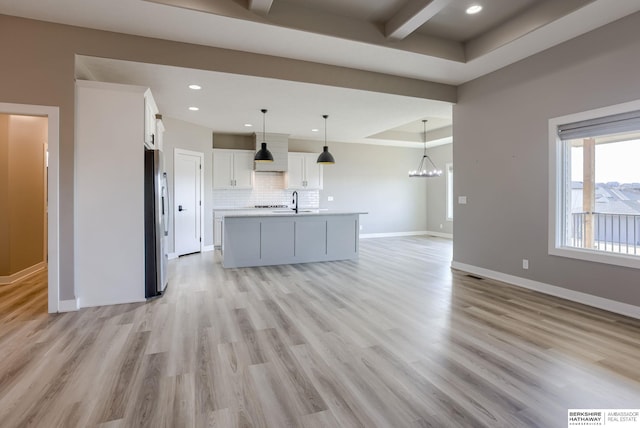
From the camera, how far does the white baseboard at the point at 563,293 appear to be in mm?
3321

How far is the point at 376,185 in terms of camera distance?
10.0m

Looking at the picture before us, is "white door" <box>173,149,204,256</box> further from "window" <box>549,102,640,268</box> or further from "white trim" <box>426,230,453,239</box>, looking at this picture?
"white trim" <box>426,230,453,239</box>

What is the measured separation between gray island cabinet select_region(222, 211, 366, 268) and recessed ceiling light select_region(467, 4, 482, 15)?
3.65m

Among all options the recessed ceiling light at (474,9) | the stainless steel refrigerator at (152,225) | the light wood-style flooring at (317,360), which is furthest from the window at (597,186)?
the stainless steel refrigerator at (152,225)

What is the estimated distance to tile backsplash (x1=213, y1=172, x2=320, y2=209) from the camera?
27.1ft

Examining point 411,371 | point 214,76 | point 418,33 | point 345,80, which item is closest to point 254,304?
point 411,371

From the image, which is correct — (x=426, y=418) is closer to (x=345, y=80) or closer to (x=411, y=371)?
(x=411, y=371)

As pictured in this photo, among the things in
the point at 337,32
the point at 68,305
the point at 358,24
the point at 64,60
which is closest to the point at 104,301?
the point at 68,305

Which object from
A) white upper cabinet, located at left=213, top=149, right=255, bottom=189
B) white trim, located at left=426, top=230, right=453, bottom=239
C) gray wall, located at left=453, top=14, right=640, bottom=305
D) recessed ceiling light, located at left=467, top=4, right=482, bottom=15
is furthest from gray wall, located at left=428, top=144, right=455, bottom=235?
recessed ceiling light, located at left=467, top=4, right=482, bottom=15

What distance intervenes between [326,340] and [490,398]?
4.10 ft

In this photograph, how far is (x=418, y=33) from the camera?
410 cm

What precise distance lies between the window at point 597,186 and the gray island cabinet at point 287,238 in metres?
3.29

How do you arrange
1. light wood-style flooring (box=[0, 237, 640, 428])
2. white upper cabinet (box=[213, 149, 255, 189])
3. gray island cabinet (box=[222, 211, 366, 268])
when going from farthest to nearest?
white upper cabinet (box=[213, 149, 255, 189]), gray island cabinet (box=[222, 211, 366, 268]), light wood-style flooring (box=[0, 237, 640, 428])

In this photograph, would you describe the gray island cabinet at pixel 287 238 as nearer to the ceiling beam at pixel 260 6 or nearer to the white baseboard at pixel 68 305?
the white baseboard at pixel 68 305
